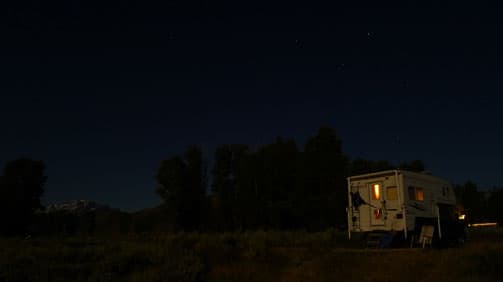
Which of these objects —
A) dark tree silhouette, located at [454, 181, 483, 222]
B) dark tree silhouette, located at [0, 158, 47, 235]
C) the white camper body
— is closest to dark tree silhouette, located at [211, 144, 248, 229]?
dark tree silhouette, located at [0, 158, 47, 235]

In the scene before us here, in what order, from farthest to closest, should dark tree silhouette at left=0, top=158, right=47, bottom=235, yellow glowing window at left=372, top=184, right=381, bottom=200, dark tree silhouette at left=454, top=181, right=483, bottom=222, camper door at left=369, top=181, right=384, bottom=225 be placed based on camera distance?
dark tree silhouette at left=454, top=181, right=483, bottom=222
dark tree silhouette at left=0, top=158, right=47, bottom=235
yellow glowing window at left=372, top=184, right=381, bottom=200
camper door at left=369, top=181, right=384, bottom=225

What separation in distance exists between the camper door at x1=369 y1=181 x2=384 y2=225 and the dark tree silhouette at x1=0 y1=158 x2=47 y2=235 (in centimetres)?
4072

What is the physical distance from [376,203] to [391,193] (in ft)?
2.63

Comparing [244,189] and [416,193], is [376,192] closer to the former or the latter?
[416,193]

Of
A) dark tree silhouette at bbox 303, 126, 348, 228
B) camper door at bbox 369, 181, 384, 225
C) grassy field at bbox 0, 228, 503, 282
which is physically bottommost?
grassy field at bbox 0, 228, 503, 282

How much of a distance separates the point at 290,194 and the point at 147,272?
1304 inches

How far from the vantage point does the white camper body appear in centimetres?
1656

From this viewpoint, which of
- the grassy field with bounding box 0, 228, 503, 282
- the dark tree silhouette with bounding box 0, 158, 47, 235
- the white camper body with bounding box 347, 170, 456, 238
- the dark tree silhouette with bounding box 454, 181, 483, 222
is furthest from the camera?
the dark tree silhouette with bounding box 454, 181, 483, 222

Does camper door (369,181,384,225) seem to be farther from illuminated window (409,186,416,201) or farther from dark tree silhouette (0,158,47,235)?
dark tree silhouette (0,158,47,235)

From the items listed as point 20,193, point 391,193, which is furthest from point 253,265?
point 20,193

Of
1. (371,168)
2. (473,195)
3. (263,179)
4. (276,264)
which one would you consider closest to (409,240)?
(276,264)

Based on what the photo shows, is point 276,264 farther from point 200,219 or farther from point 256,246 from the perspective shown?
point 200,219

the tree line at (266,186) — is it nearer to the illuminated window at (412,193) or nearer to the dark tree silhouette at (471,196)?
the illuminated window at (412,193)

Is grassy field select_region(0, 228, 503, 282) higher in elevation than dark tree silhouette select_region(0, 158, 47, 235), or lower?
lower
